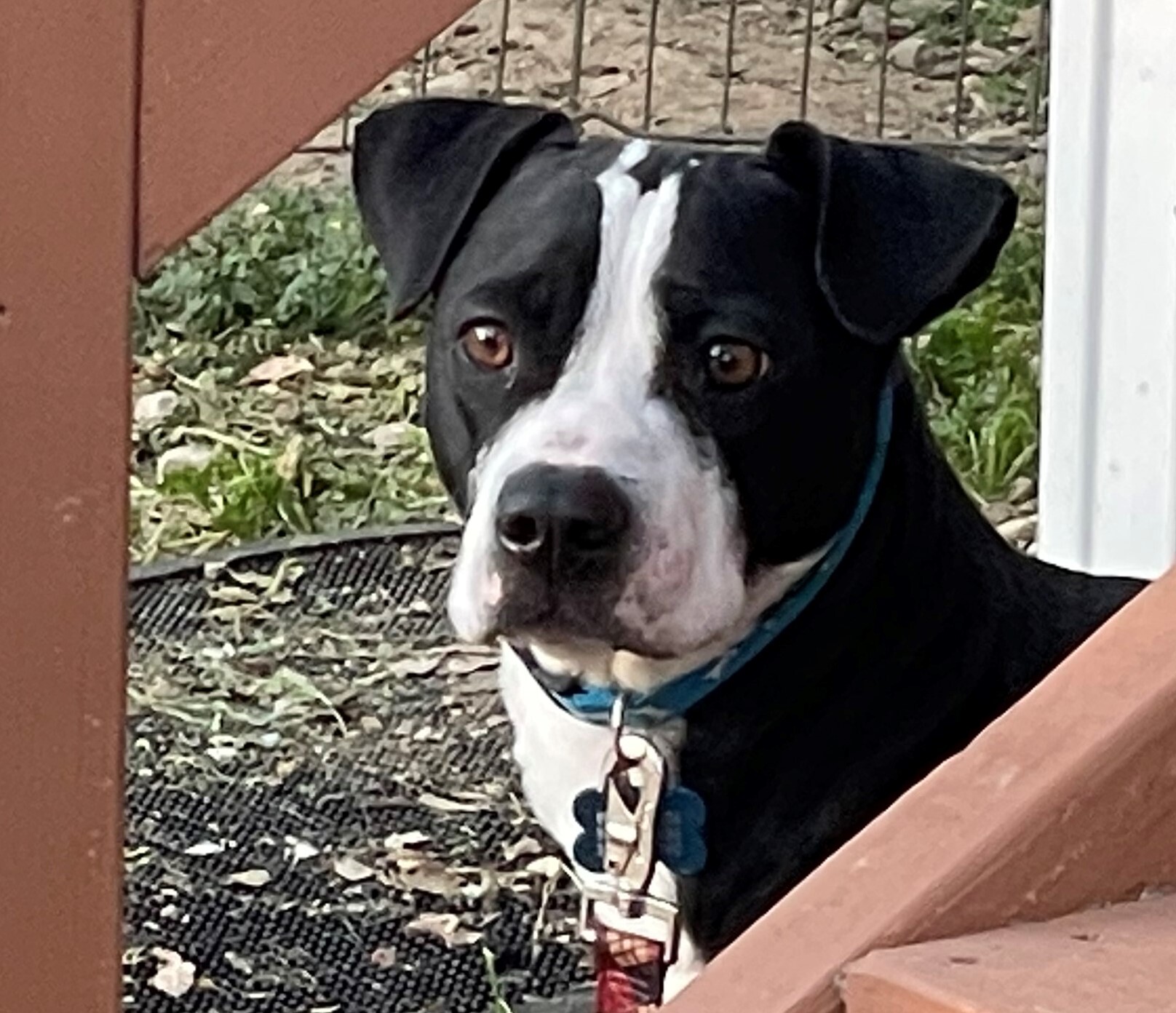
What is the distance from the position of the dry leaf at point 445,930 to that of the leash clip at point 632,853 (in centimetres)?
78

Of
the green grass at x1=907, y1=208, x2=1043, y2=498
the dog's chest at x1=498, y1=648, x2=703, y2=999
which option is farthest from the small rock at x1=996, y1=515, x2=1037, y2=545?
the dog's chest at x1=498, y1=648, x2=703, y2=999

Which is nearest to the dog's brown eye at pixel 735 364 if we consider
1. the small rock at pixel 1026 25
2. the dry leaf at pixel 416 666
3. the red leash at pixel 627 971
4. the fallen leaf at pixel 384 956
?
the red leash at pixel 627 971

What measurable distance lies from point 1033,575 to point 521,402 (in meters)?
0.56

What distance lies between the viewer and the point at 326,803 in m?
3.15

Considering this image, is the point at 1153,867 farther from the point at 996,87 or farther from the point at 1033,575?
the point at 996,87

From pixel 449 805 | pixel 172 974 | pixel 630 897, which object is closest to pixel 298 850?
pixel 449 805

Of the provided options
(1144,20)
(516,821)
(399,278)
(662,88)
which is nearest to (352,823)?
(516,821)

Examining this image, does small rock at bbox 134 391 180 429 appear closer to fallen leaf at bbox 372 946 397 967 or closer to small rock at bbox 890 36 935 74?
fallen leaf at bbox 372 946 397 967

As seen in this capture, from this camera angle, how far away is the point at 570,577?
1.92 metres

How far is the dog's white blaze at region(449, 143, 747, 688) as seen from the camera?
192 centimetres

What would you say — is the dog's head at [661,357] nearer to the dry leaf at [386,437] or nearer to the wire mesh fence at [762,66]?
the dry leaf at [386,437]

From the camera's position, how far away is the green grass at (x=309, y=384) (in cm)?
421

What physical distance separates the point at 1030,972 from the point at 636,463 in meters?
0.88

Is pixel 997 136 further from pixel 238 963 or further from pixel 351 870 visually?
pixel 238 963
